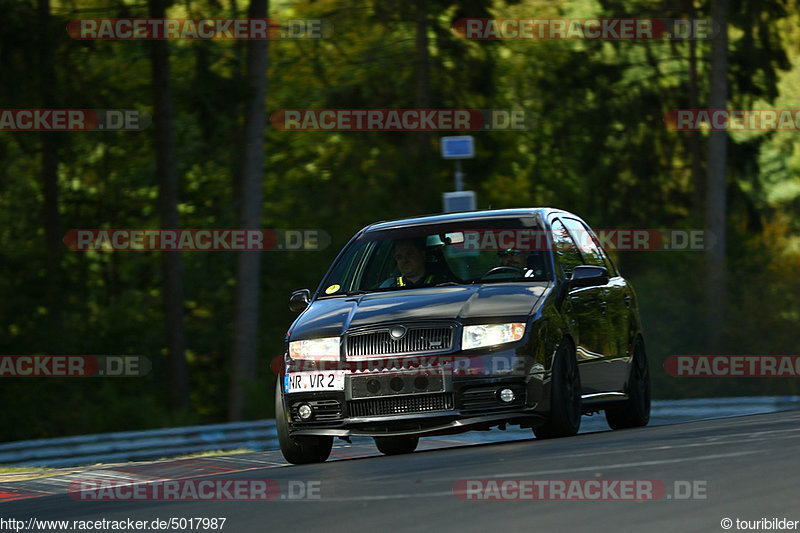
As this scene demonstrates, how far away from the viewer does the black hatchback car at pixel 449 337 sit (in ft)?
33.5

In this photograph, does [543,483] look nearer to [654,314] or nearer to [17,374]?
[17,374]

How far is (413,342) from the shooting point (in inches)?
402

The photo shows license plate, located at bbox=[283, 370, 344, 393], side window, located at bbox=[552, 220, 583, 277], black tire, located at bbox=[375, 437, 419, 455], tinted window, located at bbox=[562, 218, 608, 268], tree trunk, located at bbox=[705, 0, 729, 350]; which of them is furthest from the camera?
tree trunk, located at bbox=[705, 0, 729, 350]

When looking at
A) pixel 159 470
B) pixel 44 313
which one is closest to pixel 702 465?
pixel 159 470

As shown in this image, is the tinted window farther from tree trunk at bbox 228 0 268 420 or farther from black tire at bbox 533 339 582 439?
tree trunk at bbox 228 0 268 420

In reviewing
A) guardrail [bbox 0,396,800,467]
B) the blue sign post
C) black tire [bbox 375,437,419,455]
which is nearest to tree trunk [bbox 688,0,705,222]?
the blue sign post

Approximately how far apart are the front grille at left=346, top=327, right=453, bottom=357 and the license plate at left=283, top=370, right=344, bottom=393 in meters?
0.30

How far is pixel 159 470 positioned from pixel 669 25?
2794 centimetres

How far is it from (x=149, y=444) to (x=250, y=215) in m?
9.56

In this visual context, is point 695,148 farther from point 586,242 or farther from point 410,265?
point 410,265

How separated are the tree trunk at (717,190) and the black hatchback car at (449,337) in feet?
63.8

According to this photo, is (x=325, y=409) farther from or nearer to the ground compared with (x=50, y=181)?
nearer to the ground

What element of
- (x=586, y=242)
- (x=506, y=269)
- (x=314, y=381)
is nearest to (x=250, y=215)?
(x=586, y=242)

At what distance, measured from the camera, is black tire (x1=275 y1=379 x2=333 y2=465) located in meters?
10.9
